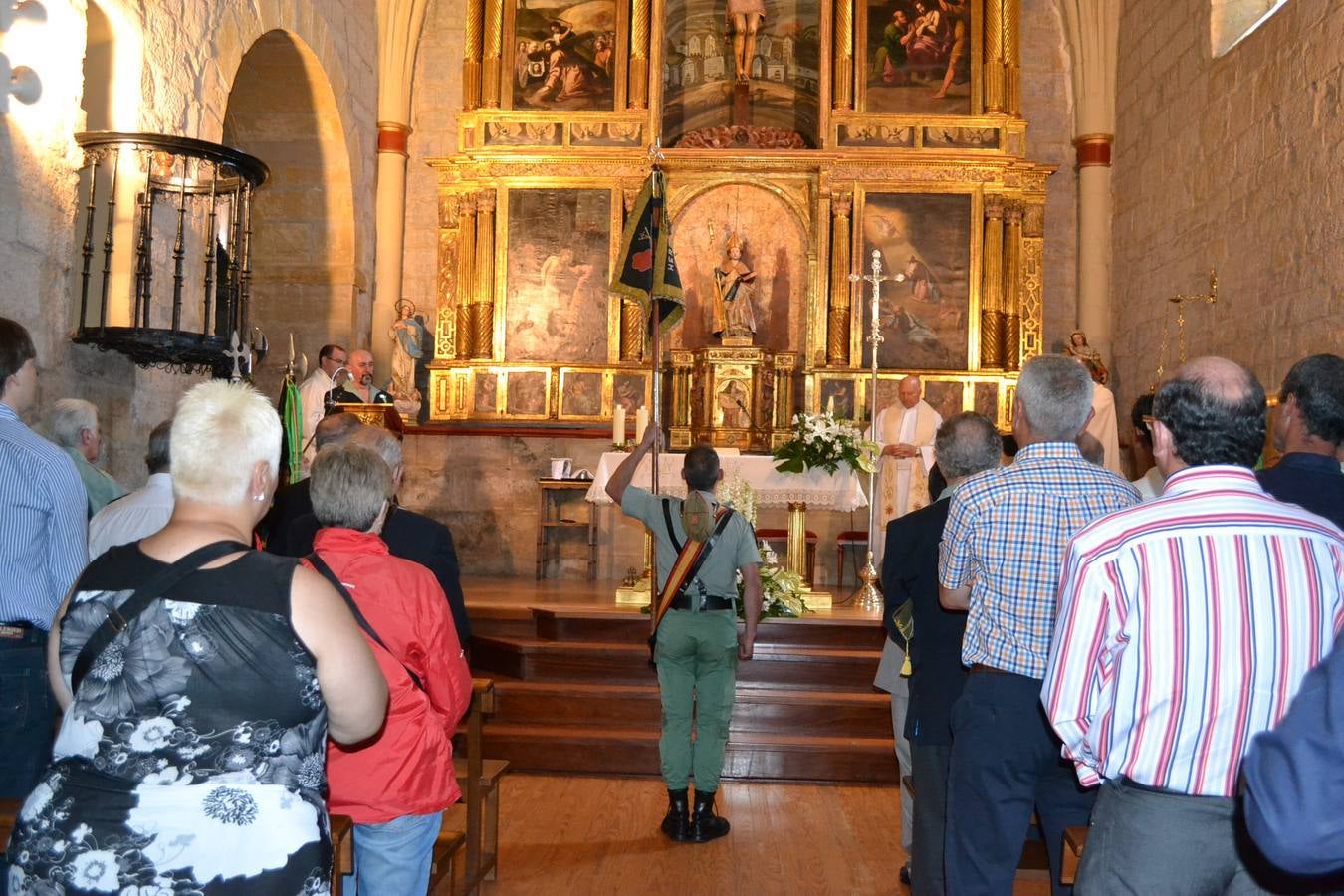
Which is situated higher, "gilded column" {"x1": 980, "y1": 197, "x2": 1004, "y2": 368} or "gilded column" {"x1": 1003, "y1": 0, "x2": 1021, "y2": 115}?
"gilded column" {"x1": 1003, "y1": 0, "x2": 1021, "y2": 115}

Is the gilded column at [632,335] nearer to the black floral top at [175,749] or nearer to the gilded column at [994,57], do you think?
the gilded column at [994,57]

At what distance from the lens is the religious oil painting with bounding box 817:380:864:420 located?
1332 centimetres

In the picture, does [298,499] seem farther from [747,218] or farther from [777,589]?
[747,218]

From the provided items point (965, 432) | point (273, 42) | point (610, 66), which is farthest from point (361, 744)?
point (610, 66)

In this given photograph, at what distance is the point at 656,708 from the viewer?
768cm

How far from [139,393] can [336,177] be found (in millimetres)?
6048

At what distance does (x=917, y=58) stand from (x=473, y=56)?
4.75m

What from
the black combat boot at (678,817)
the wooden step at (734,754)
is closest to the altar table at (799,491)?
the wooden step at (734,754)

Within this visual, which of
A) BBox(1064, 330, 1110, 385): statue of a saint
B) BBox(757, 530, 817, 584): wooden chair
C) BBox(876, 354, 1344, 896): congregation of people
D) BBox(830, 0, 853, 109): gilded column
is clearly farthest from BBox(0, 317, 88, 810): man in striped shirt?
BBox(830, 0, 853, 109): gilded column

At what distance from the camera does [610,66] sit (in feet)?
45.8

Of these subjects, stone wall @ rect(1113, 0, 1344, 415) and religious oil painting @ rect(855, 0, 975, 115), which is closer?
stone wall @ rect(1113, 0, 1344, 415)

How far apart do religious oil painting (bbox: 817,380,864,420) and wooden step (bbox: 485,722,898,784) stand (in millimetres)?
6261

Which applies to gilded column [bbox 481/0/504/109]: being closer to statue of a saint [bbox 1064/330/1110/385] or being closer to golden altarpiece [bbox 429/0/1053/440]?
golden altarpiece [bbox 429/0/1053/440]

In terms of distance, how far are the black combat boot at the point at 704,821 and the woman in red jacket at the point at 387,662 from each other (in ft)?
9.18
